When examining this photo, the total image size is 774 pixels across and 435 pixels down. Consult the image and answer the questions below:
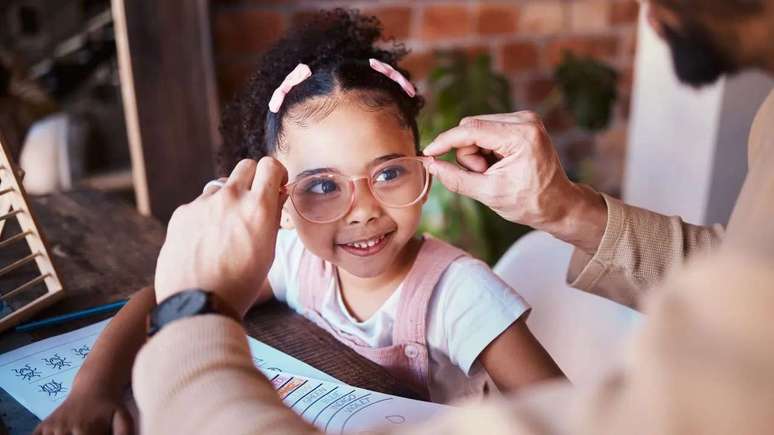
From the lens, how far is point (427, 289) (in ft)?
3.12

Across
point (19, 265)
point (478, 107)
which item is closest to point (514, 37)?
point (478, 107)

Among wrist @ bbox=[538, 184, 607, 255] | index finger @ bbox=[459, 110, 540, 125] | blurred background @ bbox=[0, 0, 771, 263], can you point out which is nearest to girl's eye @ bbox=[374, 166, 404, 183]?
index finger @ bbox=[459, 110, 540, 125]

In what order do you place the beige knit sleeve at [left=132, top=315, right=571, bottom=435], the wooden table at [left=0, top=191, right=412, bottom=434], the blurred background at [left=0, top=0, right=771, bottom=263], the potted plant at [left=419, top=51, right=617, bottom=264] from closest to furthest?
the beige knit sleeve at [left=132, top=315, right=571, bottom=435] < the wooden table at [left=0, top=191, right=412, bottom=434] < the blurred background at [left=0, top=0, right=771, bottom=263] < the potted plant at [left=419, top=51, right=617, bottom=264]

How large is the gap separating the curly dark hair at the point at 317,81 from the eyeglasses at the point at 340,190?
84 millimetres

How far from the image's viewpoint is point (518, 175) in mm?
898

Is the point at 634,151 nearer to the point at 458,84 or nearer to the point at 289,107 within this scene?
the point at 458,84

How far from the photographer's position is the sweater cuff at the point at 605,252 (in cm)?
94

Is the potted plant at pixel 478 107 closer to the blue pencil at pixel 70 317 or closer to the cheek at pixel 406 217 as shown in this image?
the cheek at pixel 406 217

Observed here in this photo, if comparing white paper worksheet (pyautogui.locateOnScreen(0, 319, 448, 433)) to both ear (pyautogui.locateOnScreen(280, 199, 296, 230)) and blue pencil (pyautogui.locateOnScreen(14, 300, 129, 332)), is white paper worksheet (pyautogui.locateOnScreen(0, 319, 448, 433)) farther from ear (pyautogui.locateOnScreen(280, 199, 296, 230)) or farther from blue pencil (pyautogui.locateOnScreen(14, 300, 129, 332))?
ear (pyautogui.locateOnScreen(280, 199, 296, 230))

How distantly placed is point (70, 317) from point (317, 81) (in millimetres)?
449

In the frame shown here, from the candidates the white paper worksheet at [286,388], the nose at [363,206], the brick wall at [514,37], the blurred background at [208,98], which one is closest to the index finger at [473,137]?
the nose at [363,206]

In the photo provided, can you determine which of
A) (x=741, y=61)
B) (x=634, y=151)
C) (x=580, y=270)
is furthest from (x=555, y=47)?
(x=741, y=61)

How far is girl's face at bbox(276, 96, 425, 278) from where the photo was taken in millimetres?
897

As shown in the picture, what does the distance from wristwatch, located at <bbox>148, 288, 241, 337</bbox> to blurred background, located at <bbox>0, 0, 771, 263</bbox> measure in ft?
4.05
